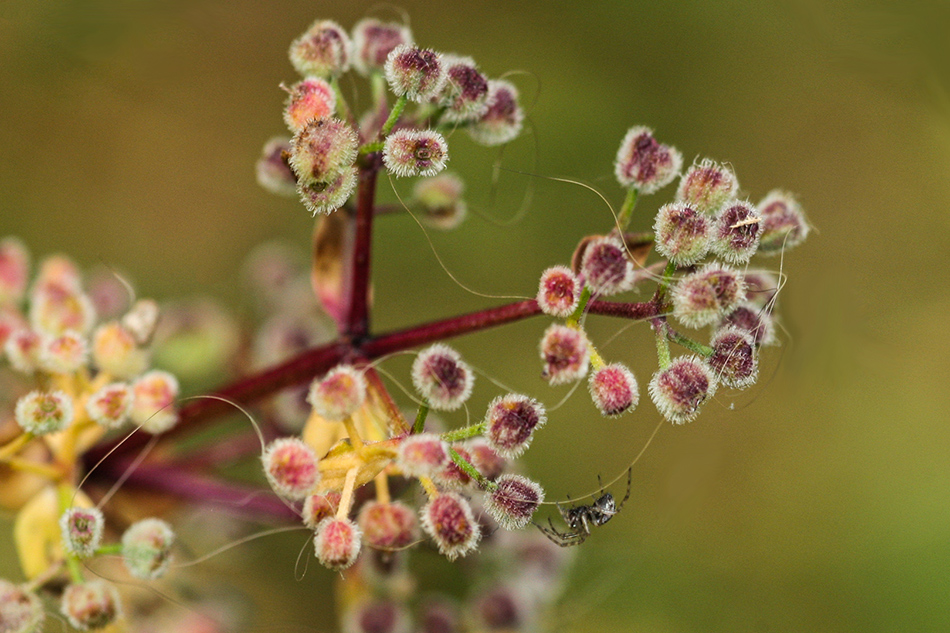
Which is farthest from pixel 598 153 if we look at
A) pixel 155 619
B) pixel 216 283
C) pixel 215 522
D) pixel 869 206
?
pixel 155 619

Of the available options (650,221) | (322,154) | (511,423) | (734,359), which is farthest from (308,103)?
(650,221)

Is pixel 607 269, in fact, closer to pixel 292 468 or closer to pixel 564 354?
pixel 564 354

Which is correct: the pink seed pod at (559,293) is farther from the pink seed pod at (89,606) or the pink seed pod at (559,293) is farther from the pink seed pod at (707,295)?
the pink seed pod at (89,606)

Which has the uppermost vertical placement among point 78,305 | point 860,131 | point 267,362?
point 860,131

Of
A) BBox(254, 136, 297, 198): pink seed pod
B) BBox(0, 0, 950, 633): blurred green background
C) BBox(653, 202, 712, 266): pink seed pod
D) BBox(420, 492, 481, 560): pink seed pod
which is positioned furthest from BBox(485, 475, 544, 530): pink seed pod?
BBox(0, 0, 950, 633): blurred green background

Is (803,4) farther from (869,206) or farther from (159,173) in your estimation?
(159,173)

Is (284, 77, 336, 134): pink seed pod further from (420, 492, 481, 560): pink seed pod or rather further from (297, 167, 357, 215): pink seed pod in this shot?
(420, 492, 481, 560): pink seed pod
